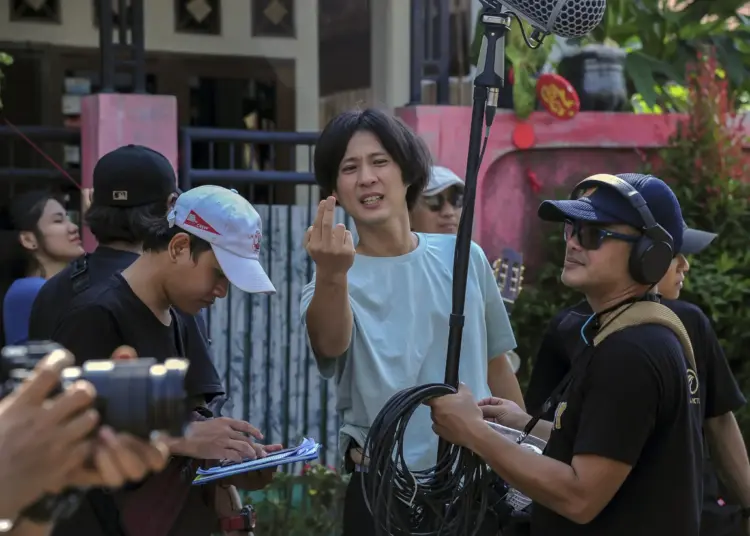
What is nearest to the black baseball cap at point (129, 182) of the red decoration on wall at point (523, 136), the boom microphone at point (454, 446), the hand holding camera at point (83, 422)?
the boom microphone at point (454, 446)

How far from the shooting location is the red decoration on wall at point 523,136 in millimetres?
7145

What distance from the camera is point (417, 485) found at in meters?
3.03

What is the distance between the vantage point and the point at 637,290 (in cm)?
298

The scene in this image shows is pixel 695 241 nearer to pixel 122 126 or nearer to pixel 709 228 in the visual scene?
pixel 709 228

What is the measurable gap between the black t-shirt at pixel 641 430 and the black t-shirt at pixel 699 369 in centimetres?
105

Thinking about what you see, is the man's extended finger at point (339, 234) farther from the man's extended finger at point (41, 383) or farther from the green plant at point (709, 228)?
the green plant at point (709, 228)

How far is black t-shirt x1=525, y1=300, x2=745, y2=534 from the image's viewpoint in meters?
3.92

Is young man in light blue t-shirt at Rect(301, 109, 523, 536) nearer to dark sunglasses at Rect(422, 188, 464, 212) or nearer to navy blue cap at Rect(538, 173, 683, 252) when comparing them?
navy blue cap at Rect(538, 173, 683, 252)

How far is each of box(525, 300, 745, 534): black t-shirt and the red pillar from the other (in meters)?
2.85

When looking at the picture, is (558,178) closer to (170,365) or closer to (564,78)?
(564,78)

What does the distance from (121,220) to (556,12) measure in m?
1.35

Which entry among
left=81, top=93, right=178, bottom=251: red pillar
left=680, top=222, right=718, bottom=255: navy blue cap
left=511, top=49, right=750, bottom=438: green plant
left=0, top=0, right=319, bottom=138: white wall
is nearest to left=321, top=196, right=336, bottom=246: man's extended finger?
left=680, top=222, right=718, bottom=255: navy blue cap

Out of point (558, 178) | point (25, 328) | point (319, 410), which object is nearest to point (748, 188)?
point (558, 178)

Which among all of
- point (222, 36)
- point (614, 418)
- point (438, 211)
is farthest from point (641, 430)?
point (222, 36)
